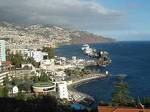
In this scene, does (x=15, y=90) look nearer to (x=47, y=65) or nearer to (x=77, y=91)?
(x=77, y=91)

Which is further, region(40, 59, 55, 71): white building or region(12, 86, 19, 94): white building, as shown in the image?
region(40, 59, 55, 71): white building

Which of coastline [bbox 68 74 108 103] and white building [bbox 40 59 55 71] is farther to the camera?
white building [bbox 40 59 55 71]

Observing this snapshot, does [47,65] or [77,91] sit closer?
[77,91]

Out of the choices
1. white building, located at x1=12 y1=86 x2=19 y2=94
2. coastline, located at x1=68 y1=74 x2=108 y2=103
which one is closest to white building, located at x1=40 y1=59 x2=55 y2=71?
coastline, located at x1=68 y1=74 x2=108 y2=103

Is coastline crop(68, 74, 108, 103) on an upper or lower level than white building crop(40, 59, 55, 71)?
lower

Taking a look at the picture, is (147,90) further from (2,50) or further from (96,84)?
(2,50)

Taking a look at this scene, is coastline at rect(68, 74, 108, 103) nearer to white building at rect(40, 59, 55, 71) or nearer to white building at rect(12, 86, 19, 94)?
white building at rect(12, 86, 19, 94)

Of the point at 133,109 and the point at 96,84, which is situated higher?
the point at 133,109

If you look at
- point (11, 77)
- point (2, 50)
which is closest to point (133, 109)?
point (11, 77)

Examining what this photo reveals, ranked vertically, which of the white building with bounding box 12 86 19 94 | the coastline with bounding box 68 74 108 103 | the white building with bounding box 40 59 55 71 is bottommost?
the coastline with bounding box 68 74 108 103

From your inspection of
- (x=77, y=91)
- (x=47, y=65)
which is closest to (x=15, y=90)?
(x=77, y=91)

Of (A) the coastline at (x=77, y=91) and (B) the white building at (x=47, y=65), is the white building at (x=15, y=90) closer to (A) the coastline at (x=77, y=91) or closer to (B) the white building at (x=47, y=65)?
(A) the coastline at (x=77, y=91)
